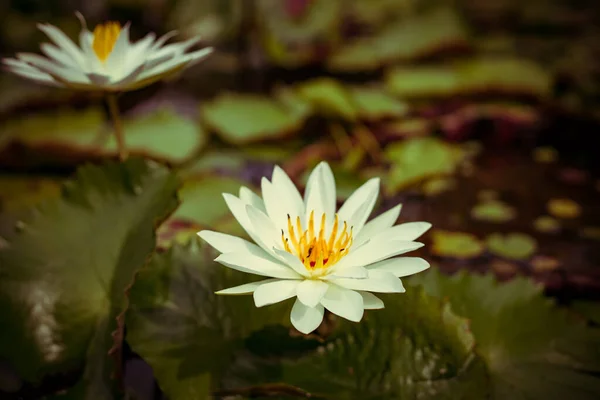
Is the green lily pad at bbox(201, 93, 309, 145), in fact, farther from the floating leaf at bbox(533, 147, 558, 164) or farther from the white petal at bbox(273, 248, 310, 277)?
the white petal at bbox(273, 248, 310, 277)

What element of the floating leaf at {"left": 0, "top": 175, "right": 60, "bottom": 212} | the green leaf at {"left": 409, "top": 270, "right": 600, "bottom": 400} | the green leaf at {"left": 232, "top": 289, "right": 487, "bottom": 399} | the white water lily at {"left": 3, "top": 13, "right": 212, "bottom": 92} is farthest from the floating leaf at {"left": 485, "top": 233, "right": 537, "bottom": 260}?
the floating leaf at {"left": 0, "top": 175, "right": 60, "bottom": 212}

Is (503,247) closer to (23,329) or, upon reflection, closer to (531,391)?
(531,391)

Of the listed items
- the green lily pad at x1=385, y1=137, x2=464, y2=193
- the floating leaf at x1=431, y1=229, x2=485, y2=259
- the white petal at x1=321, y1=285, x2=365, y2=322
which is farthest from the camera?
the green lily pad at x1=385, y1=137, x2=464, y2=193

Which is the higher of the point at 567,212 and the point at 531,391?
the point at 567,212

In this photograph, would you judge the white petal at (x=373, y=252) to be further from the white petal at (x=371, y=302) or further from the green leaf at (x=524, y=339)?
the green leaf at (x=524, y=339)

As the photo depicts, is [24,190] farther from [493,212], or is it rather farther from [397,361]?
[493,212]

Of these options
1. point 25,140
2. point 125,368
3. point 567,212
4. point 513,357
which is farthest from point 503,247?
point 25,140
